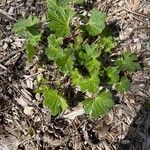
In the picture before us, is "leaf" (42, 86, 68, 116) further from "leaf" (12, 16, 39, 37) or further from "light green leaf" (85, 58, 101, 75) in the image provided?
"leaf" (12, 16, 39, 37)

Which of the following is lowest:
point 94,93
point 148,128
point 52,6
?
point 148,128

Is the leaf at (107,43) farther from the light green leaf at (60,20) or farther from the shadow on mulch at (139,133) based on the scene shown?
the shadow on mulch at (139,133)

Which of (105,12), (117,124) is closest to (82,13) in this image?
(105,12)

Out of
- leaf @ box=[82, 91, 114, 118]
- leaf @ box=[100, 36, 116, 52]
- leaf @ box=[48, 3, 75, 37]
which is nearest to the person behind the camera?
leaf @ box=[82, 91, 114, 118]

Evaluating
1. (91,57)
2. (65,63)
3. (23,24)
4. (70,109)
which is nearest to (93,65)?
(91,57)

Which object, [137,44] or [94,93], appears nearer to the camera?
[94,93]

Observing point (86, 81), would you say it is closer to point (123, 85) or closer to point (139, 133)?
point (123, 85)

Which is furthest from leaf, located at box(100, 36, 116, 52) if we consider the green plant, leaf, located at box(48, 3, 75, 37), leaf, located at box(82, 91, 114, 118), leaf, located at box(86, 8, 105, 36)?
leaf, located at box(82, 91, 114, 118)

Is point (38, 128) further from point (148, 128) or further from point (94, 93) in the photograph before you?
point (148, 128)
